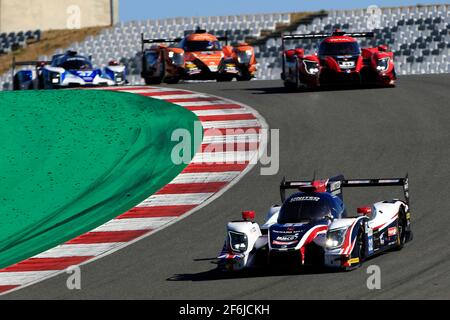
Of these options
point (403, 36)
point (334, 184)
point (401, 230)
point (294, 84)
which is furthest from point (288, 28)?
point (401, 230)

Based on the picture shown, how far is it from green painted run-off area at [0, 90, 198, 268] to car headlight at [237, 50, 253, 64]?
268 inches

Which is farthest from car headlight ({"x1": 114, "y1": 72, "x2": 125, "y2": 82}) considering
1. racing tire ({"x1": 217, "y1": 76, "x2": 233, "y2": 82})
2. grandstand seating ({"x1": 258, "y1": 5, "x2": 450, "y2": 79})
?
grandstand seating ({"x1": 258, "y1": 5, "x2": 450, "y2": 79})

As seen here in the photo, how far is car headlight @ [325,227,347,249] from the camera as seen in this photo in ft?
42.8

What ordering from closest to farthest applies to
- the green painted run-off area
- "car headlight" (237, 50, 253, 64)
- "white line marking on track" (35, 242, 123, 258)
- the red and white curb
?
the red and white curb → "white line marking on track" (35, 242, 123, 258) → the green painted run-off area → "car headlight" (237, 50, 253, 64)

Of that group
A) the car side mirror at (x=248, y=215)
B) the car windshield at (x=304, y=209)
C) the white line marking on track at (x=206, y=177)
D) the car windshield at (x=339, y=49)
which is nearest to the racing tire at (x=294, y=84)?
the car windshield at (x=339, y=49)

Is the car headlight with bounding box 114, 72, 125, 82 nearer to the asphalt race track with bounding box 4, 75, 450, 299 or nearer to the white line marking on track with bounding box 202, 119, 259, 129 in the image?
the asphalt race track with bounding box 4, 75, 450, 299

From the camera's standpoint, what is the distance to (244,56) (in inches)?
1308

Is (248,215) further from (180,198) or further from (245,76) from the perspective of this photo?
(245,76)

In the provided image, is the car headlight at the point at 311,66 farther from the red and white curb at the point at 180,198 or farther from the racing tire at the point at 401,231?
the racing tire at the point at 401,231

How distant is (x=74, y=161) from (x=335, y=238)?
7840 millimetres

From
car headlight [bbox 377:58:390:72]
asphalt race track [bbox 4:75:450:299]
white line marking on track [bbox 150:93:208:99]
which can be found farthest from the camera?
white line marking on track [bbox 150:93:208:99]

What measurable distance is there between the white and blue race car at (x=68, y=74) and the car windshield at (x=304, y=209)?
18.4 m

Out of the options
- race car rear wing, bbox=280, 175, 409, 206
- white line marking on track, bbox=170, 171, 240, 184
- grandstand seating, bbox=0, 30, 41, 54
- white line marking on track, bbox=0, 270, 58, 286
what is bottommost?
grandstand seating, bbox=0, 30, 41, 54
